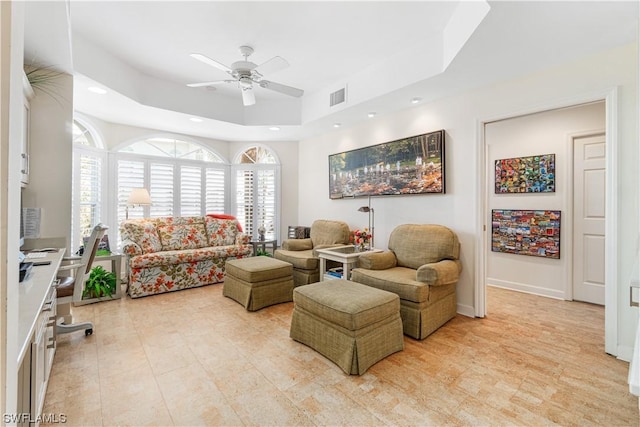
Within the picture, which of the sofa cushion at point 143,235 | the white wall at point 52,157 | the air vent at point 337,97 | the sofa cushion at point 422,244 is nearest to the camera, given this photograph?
the white wall at point 52,157

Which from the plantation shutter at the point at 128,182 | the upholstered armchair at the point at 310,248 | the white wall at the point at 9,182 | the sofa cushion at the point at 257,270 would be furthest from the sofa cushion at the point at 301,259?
the white wall at the point at 9,182

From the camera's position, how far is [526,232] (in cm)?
405

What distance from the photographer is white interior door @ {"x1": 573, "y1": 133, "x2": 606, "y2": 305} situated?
3.53m

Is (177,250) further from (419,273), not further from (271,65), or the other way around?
(419,273)

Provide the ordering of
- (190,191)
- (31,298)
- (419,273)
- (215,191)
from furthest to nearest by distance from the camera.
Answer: (215,191) < (190,191) < (419,273) < (31,298)

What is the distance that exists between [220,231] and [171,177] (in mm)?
1366

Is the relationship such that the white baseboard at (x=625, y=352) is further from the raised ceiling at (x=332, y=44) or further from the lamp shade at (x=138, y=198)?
the lamp shade at (x=138, y=198)

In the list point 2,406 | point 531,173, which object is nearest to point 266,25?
point 2,406

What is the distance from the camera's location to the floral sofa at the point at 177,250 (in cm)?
382

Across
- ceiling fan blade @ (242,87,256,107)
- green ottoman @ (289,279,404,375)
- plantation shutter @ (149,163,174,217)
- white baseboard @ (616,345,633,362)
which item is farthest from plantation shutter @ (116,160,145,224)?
white baseboard @ (616,345,633,362)

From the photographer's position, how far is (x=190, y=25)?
2.65 metres

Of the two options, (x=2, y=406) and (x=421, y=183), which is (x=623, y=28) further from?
(x=2, y=406)

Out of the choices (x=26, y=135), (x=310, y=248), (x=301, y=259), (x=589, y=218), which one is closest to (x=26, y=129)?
(x=26, y=135)

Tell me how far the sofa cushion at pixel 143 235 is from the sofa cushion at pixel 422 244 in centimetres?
329
